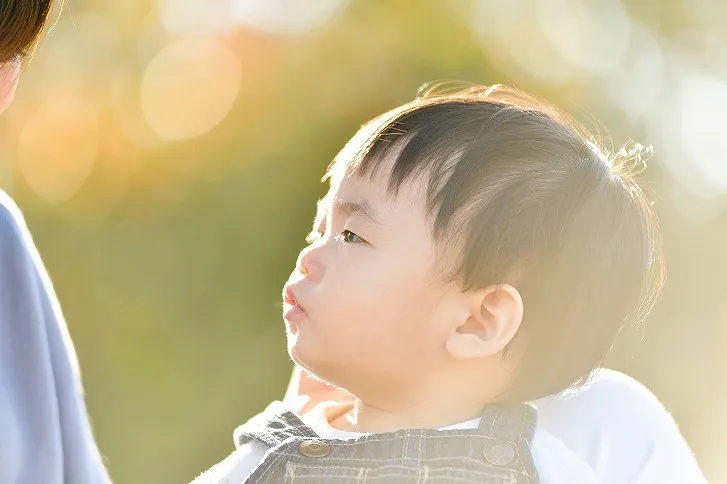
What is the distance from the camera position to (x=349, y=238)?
1.56m

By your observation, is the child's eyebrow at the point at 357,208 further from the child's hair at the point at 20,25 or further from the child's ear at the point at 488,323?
the child's hair at the point at 20,25

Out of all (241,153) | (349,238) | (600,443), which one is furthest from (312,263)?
(241,153)

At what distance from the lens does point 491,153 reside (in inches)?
60.0

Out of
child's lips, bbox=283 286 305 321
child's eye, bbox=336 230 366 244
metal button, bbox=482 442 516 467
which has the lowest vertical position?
metal button, bbox=482 442 516 467

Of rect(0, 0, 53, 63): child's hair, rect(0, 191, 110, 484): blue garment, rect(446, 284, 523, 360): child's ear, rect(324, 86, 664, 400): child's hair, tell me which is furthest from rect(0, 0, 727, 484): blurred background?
rect(0, 0, 53, 63): child's hair

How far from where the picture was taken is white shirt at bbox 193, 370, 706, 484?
1477 mm

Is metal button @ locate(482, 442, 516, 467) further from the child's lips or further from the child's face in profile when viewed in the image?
the child's lips

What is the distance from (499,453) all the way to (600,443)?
0.19m

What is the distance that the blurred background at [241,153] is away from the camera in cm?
532

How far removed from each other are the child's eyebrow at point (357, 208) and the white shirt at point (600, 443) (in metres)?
0.33

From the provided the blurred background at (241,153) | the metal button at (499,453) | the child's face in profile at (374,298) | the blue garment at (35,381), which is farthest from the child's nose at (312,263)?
the blurred background at (241,153)

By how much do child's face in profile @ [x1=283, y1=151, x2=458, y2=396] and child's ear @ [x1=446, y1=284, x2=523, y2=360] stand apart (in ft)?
0.09

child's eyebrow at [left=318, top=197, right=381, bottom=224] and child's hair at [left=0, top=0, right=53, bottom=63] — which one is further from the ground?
child's hair at [left=0, top=0, right=53, bottom=63]

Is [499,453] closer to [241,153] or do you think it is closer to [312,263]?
[312,263]
